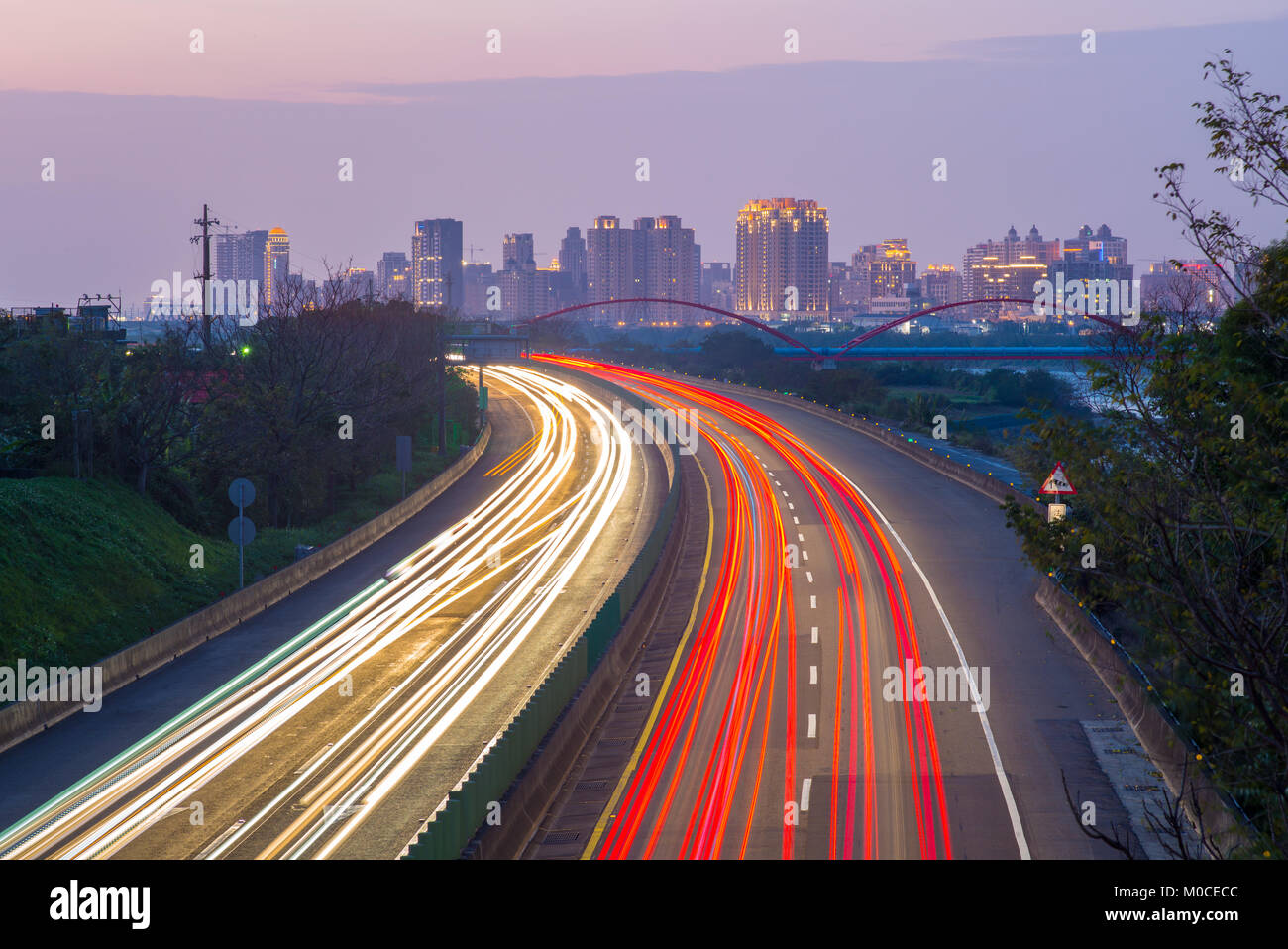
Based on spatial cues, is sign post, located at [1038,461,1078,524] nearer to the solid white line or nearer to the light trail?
the solid white line

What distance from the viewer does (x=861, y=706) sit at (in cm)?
2344

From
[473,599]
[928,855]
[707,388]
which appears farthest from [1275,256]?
[707,388]

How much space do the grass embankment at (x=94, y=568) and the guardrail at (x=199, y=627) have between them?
1.26 metres

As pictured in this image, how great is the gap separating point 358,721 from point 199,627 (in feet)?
23.9

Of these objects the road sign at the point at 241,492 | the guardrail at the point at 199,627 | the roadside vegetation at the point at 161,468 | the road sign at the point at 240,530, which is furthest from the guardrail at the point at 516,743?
the roadside vegetation at the point at 161,468

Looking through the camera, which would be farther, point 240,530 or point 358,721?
point 240,530

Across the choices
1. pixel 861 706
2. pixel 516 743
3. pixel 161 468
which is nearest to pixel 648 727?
pixel 861 706

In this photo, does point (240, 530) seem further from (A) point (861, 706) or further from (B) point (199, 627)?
(A) point (861, 706)

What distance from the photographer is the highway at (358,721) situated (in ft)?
55.8

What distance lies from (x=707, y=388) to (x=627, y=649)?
73707mm

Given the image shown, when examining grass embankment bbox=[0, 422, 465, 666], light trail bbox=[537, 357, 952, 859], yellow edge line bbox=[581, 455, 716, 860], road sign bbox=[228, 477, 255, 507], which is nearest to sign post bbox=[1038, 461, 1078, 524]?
light trail bbox=[537, 357, 952, 859]

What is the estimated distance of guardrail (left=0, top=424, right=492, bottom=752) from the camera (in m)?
21.0
